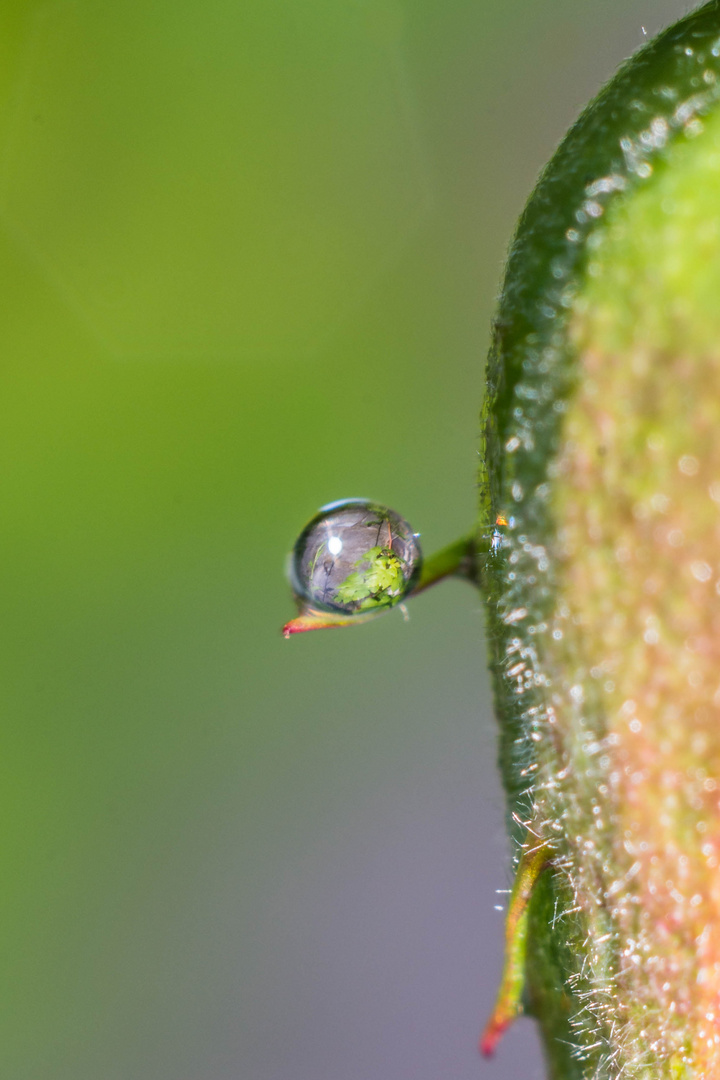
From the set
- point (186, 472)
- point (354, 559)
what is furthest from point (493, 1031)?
point (186, 472)

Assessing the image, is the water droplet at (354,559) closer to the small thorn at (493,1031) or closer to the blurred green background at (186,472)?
the small thorn at (493,1031)

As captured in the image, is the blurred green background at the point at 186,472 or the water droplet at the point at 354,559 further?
the blurred green background at the point at 186,472

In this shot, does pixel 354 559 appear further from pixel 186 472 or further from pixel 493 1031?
pixel 186 472

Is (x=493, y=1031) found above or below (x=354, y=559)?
below

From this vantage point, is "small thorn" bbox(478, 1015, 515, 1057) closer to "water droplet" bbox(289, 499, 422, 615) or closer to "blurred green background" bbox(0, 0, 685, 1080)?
"water droplet" bbox(289, 499, 422, 615)

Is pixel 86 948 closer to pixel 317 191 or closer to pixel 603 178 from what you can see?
pixel 317 191

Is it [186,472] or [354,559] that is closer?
[354,559]

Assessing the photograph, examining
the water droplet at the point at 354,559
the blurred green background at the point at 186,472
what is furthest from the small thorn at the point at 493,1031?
the blurred green background at the point at 186,472

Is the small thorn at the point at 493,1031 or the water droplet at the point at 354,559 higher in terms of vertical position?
the water droplet at the point at 354,559

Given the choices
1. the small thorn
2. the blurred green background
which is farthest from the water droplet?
the blurred green background

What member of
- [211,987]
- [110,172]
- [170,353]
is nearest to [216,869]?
[211,987]
